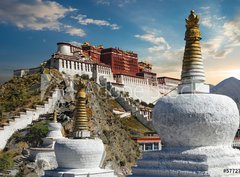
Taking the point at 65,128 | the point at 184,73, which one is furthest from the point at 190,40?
the point at 65,128

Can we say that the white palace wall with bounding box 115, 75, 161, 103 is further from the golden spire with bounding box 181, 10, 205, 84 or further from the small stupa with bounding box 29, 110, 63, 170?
the golden spire with bounding box 181, 10, 205, 84

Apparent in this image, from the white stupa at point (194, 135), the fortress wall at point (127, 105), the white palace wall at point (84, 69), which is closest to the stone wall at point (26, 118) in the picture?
the white palace wall at point (84, 69)

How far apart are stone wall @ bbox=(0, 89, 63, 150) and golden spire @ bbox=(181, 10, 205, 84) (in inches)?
1442

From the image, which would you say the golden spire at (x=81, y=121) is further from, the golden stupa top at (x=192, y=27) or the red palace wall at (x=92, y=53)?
the red palace wall at (x=92, y=53)

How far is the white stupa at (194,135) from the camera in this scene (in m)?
10.4

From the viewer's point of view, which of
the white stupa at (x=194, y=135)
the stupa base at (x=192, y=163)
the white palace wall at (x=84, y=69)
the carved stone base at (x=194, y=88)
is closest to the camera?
the stupa base at (x=192, y=163)

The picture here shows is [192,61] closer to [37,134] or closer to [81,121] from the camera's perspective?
[81,121]

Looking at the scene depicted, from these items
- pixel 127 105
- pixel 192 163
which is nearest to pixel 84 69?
pixel 127 105

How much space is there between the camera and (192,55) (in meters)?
11.8

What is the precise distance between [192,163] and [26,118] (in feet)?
131

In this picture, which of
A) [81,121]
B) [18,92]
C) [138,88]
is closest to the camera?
[81,121]

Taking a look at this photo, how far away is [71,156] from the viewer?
18734 mm

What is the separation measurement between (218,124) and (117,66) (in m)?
71.4

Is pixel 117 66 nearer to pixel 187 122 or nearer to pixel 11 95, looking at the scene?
pixel 11 95
